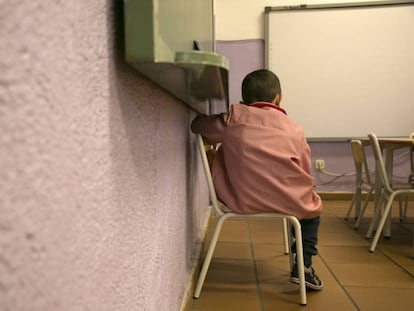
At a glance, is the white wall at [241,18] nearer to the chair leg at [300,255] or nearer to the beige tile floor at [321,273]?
the beige tile floor at [321,273]

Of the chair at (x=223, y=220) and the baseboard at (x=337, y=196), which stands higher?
the chair at (x=223, y=220)

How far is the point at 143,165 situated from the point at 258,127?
709 millimetres

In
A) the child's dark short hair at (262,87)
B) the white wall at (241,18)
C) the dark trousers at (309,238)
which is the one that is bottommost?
the dark trousers at (309,238)

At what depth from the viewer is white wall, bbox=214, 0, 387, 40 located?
10.8 ft

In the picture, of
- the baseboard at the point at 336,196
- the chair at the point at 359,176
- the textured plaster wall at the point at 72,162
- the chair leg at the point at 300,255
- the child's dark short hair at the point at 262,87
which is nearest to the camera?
the textured plaster wall at the point at 72,162

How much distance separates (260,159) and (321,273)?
728 millimetres

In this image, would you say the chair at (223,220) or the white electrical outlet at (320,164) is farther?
the white electrical outlet at (320,164)

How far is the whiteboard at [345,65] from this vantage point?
10.5 feet

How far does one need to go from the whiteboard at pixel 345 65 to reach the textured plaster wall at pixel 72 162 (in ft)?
9.52

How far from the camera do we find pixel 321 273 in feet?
5.19

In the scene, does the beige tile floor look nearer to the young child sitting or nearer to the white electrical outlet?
the young child sitting

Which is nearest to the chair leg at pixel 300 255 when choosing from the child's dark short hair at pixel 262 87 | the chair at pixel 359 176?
the child's dark short hair at pixel 262 87

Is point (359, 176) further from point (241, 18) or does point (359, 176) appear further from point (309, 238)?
point (241, 18)

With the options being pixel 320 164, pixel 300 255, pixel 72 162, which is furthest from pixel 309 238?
pixel 320 164
